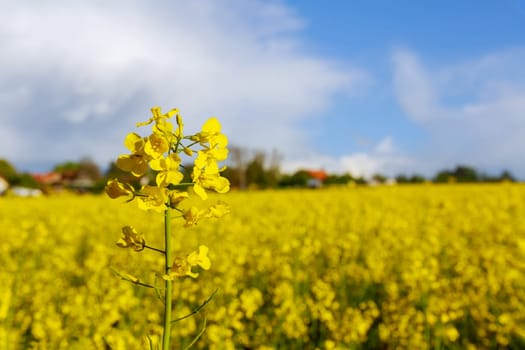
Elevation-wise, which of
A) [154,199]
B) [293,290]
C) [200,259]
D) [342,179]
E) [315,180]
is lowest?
[293,290]

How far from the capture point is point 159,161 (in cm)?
121

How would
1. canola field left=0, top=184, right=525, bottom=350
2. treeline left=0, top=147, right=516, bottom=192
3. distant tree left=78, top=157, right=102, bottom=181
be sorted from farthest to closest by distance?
1. distant tree left=78, top=157, right=102, bottom=181
2. treeline left=0, top=147, right=516, bottom=192
3. canola field left=0, top=184, right=525, bottom=350

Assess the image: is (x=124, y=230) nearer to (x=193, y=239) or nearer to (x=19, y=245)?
(x=193, y=239)

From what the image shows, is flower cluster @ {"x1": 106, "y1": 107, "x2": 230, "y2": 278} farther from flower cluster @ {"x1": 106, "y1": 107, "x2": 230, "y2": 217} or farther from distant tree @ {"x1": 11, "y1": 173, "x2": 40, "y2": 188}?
distant tree @ {"x1": 11, "y1": 173, "x2": 40, "y2": 188}

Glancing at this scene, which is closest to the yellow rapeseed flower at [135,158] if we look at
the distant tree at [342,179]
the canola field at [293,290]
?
the canola field at [293,290]

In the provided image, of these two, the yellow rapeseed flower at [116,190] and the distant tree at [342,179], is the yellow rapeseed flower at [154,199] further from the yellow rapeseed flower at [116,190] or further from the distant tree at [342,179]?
the distant tree at [342,179]

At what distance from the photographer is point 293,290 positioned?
13.8 feet

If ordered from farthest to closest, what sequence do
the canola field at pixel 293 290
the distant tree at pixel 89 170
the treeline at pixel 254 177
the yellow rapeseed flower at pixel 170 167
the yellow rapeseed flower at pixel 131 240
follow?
the distant tree at pixel 89 170 → the treeline at pixel 254 177 → the canola field at pixel 293 290 → the yellow rapeseed flower at pixel 131 240 → the yellow rapeseed flower at pixel 170 167

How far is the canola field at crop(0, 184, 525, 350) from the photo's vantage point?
11.2 ft

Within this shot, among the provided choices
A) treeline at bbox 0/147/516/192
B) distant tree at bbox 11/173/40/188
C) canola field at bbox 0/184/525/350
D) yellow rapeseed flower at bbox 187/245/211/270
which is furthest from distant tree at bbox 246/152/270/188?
yellow rapeseed flower at bbox 187/245/211/270

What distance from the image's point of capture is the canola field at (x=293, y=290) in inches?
134

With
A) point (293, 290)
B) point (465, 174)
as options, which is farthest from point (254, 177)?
point (293, 290)

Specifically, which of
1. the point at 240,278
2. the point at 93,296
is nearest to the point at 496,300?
the point at 240,278

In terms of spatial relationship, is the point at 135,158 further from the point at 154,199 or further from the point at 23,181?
the point at 23,181
